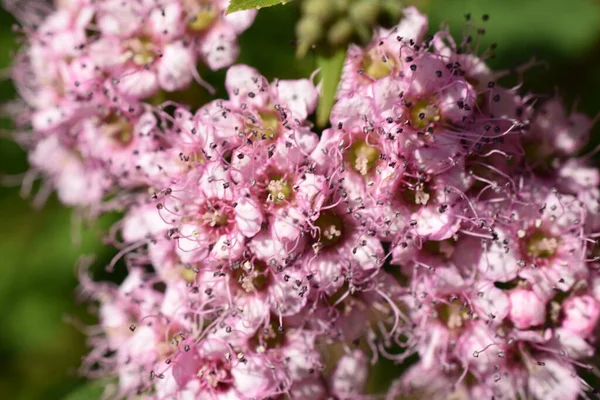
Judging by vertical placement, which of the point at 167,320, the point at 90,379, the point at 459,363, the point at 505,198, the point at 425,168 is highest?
the point at 425,168

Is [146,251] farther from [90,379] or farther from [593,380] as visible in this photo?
[593,380]

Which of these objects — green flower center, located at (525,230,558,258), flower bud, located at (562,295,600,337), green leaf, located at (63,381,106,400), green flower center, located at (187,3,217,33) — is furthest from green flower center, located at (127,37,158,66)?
flower bud, located at (562,295,600,337)

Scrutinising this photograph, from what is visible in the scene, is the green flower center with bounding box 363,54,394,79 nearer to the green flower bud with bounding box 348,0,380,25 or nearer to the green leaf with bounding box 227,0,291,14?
the green flower bud with bounding box 348,0,380,25

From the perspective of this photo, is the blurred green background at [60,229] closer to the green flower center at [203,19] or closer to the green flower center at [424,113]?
the green flower center at [203,19]

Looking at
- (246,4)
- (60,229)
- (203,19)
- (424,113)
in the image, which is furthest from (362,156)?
(60,229)

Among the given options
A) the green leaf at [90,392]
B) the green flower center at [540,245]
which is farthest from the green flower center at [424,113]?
the green leaf at [90,392]

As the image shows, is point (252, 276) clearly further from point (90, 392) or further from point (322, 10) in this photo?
point (90, 392)

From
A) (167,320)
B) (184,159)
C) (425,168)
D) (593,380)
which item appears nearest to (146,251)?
(167,320)
